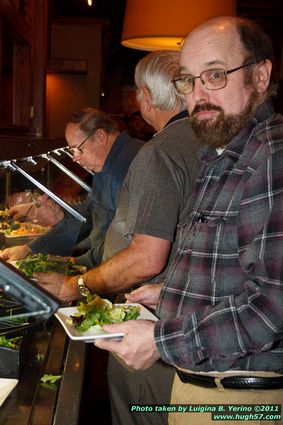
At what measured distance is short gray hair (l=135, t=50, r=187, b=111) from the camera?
2.56 m

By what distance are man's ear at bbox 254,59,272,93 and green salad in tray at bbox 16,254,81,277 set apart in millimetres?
974

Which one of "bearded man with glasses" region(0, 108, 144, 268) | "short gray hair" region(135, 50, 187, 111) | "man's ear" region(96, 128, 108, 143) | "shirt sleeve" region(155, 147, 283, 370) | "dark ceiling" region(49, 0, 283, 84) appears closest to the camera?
"shirt sleeve" region(155, 147, 283, 370)

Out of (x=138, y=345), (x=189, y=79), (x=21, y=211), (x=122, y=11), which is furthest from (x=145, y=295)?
(x=122, y=11)

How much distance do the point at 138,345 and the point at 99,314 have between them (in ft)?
1.11

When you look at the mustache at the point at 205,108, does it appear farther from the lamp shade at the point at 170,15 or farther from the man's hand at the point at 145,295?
the lamp shade at the point at 170,15

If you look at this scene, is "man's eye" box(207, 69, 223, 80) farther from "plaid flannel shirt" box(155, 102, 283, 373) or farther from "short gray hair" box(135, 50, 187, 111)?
"short gray hair" box(135, 50, 187, 111)

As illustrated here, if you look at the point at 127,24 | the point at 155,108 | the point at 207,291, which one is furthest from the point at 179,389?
the point at 127,24

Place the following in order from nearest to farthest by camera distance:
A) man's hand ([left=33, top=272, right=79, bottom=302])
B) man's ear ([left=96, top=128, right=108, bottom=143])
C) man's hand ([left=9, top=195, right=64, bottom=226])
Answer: man's hand ([left=33, top=272, right=79, bottom=302]), man's hand ([left=9, top=195, right=64, bottom=226]), man's ear ([left=96, top=128, right=108, bottom=143])

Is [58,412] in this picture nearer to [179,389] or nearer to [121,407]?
[179,389]

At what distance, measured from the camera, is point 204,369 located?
148 centimetres

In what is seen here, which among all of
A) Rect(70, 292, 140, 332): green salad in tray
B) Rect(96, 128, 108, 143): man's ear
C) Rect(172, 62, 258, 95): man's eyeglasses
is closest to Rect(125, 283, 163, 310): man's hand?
Rect(70, 292, 140, 332): green salad in tray

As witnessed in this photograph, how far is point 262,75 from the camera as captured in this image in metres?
1.65

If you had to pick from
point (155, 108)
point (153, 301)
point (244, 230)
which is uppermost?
point (155, 108)

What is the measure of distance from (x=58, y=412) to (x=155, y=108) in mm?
1454
